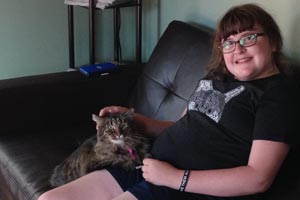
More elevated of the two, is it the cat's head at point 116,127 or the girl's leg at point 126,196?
A: the cat's head at point 116,127

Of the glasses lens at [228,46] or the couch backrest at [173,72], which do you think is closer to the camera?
the glasses lens at [228,46]

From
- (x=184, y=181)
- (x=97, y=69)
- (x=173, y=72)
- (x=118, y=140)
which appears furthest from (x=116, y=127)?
(x=97, y=69)

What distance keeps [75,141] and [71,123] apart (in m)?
0.19

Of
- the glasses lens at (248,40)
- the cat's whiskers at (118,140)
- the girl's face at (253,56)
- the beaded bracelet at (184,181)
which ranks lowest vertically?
the beaded bracelet at (184,181)

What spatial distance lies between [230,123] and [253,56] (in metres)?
0.20

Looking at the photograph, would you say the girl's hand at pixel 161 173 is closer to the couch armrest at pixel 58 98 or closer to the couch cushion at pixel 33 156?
the couch cushion at pixel 33 156

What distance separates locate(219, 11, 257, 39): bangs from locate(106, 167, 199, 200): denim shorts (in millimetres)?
476

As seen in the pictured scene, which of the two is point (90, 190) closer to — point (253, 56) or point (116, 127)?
point (116, 127)

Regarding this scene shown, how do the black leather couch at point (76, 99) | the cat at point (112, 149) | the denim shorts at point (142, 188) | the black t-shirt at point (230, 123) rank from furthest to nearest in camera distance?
the black leather couch at point (76, 99)
the cat at point (112, 149)
the denim shorts at point (142, 188)
the black t-shirt at point (230, 123)

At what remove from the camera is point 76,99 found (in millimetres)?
1998

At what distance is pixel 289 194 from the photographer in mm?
1160

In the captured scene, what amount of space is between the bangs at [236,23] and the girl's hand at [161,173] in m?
0.42

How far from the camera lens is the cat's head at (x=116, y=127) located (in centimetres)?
147

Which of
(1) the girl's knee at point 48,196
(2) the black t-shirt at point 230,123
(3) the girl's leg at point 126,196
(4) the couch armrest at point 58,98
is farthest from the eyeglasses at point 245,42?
(4) the couch armrest at point 58,98
